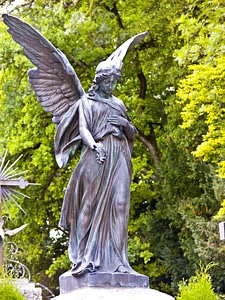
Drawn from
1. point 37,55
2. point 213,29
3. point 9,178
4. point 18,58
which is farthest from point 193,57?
point 37,55

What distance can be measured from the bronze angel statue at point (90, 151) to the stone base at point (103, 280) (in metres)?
0.09

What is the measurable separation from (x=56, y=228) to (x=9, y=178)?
894cm

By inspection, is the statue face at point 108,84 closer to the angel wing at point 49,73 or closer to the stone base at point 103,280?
the angel wing at point 49,73

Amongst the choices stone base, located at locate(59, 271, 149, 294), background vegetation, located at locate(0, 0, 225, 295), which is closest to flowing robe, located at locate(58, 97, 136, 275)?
stone base, located at locate(59, 271, 149, 294)

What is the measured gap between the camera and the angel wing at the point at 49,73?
1181cm

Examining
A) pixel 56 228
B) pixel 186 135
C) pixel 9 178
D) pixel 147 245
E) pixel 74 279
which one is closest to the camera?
pixel 74 279

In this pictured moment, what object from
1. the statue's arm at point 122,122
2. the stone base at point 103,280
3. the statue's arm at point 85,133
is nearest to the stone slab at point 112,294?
the stone base at point 103,280

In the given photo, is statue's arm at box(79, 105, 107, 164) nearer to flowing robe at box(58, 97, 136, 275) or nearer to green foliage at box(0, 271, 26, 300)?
flowing robe at box(58, 97, 136, 275)

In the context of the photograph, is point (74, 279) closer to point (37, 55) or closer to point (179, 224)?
point (37, 55)

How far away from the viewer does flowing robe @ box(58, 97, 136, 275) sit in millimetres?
11250

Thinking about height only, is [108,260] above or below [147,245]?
below

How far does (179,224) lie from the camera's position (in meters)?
28.2

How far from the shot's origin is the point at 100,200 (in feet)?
37.3

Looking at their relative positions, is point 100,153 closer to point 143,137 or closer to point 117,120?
point 117,120
